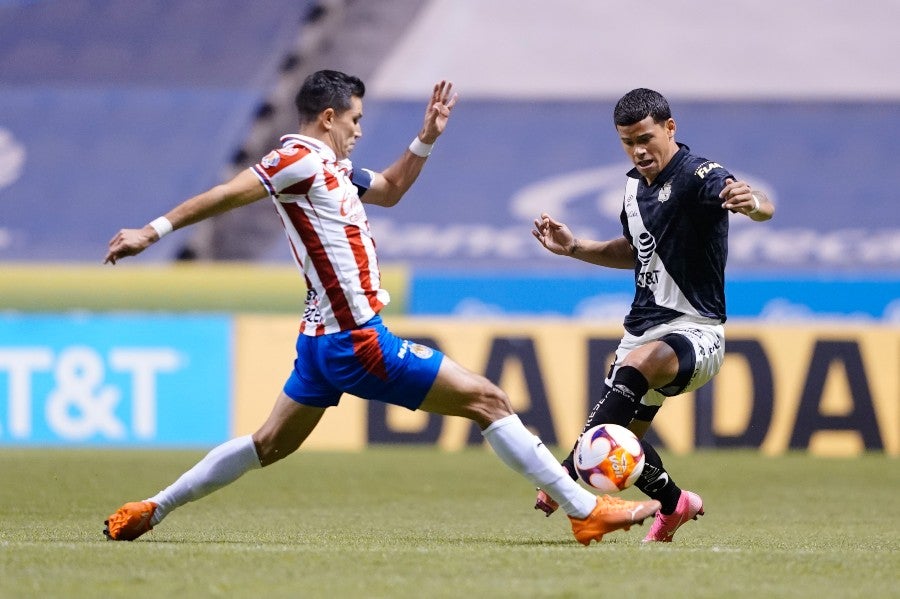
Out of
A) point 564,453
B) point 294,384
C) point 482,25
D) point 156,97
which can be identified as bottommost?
point 564,453

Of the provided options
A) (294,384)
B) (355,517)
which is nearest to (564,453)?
(355,517)

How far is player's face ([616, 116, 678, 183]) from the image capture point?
6.34 meters

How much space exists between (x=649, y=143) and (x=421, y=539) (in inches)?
78.6

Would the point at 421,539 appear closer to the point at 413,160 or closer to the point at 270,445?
the point at 270,445

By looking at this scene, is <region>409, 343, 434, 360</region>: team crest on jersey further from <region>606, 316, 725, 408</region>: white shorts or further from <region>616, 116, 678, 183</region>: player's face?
<region>616, 116, 678, 183</region>: player's face

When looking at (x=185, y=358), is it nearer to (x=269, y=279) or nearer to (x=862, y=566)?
(x=269, y=279)

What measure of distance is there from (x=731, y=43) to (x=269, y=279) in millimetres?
8615

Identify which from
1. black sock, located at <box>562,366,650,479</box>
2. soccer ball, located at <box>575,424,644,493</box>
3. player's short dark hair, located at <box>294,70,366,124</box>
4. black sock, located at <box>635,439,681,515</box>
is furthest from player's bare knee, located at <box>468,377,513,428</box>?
player's short dark hair, located at <box>294,70,366,124</box>

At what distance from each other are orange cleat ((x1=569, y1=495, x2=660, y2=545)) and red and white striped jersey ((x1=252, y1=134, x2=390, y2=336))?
1194 mm

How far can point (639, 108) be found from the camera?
20.7 feet

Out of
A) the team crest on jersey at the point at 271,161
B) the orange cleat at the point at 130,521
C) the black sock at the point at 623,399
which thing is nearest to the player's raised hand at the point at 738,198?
the black sock at the point at 623,399

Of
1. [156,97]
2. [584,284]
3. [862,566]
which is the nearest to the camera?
[862,566]

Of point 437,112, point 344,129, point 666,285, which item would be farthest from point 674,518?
point 344,129

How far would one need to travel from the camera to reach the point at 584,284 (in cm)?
1717
